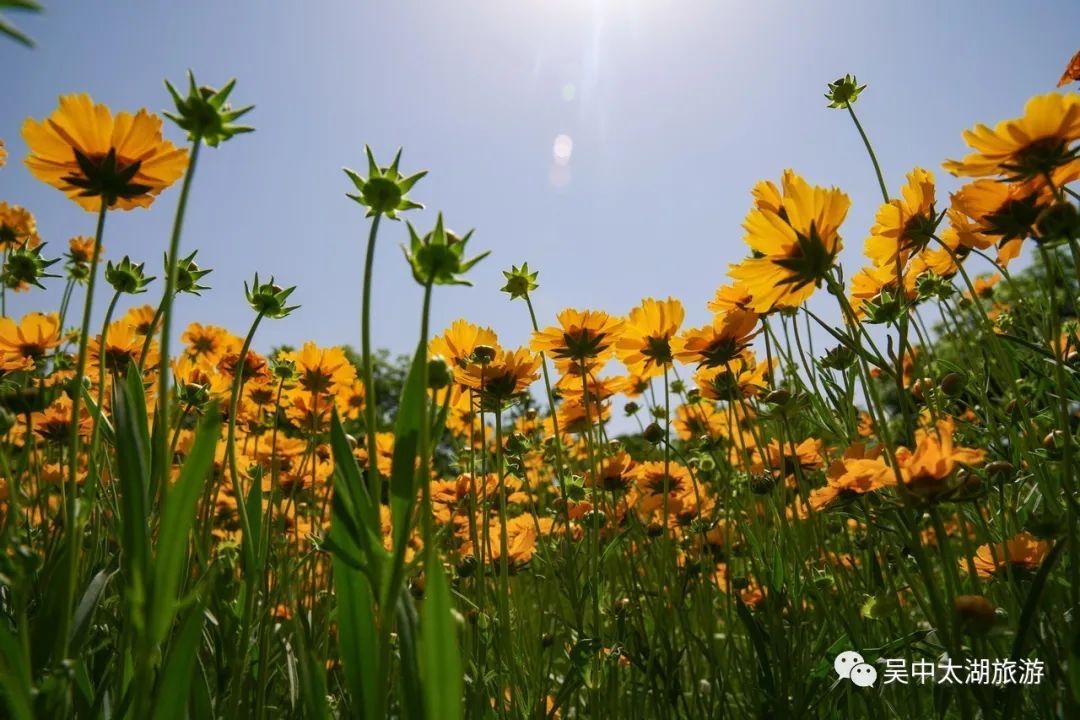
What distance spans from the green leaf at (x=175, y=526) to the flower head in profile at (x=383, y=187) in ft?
0.70

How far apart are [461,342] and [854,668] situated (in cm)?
79

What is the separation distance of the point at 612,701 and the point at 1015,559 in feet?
2.06

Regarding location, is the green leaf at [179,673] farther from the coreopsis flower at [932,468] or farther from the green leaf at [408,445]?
the coreopsis flower at [932,468]

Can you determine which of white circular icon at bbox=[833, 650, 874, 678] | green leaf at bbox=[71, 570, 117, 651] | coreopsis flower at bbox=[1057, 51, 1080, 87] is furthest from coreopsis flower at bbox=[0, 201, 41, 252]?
coreopsis flower at bbox=[1057, 51, 1080, 87]

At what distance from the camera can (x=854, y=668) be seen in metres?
0.83

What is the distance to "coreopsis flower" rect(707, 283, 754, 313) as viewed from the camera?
125 centimetres

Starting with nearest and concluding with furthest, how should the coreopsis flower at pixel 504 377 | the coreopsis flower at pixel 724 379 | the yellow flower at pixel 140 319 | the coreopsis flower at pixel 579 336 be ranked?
the coreopsis flower at pixel 504 377, the coreopsis flower at pixel 579 336, the coreopsis flower at pixel 724 379, the yellow flower at pixel 140 319

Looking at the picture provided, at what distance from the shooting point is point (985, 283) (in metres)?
3.14

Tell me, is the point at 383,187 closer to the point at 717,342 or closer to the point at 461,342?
the point at 461,342

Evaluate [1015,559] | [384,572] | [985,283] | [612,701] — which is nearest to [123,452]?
[384,572]

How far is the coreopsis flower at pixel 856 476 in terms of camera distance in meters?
0.71

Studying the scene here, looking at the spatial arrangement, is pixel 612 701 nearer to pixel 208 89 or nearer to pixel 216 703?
pixel 216 703

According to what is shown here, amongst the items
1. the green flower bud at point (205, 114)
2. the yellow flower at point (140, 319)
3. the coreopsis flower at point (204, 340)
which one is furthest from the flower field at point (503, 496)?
the coreopsis flower at point (204, 340)

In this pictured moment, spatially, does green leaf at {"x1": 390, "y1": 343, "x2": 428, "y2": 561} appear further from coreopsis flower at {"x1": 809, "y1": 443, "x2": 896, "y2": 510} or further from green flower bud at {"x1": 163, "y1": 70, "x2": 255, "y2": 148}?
coreopsis flower at {"x1": 809, "y1": 443, "x2": 896, "y2": 510}
